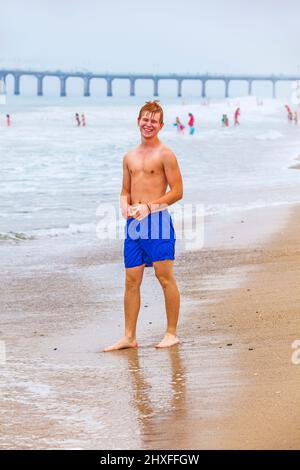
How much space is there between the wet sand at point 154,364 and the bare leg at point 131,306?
82 millimetres

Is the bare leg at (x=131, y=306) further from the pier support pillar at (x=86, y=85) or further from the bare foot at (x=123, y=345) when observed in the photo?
the pier support pillar at (x=86, y=85)

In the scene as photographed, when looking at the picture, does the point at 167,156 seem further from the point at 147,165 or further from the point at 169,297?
the point at 169,297

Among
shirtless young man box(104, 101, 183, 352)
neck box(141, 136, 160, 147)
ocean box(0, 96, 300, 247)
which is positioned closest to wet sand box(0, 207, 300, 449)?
shirtless young man box(104, 101, 183, 352)

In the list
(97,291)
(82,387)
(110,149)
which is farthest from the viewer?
(110,149)

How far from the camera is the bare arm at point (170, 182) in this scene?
5.51 meters

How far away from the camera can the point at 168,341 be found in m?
5.56

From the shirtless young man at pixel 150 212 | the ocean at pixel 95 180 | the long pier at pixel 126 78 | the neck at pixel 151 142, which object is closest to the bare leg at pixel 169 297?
the shirtless young man at pixel 150 212

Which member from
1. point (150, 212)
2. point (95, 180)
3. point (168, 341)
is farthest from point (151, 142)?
point (95, 180)

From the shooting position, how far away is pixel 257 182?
18391mm

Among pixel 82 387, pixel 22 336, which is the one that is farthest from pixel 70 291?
pixel 82 387

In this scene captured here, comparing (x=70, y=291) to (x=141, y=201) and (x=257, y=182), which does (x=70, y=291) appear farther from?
(x=257, y=182)

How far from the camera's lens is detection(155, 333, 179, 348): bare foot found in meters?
5.53

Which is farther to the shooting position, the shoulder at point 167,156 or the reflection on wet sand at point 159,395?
the shoulder at point 167,156
